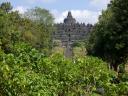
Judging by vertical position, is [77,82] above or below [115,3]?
below

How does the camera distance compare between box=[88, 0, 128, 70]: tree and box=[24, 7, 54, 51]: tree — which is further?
box=[24, 7, 54, 51]: tree

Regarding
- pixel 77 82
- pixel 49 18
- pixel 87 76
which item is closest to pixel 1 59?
pixel 77 82

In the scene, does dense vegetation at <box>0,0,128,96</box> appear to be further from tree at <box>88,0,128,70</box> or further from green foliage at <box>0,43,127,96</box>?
tree at <box>88,0,128,70</box>

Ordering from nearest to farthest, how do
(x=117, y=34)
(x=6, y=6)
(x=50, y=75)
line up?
(x=50, y=75), (x=117, y=34), (x=6, y=6)

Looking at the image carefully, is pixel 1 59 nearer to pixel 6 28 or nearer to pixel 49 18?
pixel 6 28

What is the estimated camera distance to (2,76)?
14250 mm

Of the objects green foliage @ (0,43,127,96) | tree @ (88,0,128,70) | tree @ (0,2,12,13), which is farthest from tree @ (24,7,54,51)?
green foliage @ (0,43,127,96)

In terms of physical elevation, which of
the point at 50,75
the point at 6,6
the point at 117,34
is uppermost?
the point at 6,6

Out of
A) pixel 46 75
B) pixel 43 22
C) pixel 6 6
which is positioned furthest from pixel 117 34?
pixel 43 22

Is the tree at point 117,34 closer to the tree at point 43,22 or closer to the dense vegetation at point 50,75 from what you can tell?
the dense vegetation at point 50,75

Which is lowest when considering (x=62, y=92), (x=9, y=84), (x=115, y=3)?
(x=62, y=92)

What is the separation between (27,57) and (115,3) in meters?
34.0

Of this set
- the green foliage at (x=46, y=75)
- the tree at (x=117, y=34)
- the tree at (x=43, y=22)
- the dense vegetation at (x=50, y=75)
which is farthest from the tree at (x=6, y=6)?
the green foliage at (x=46, y=75)

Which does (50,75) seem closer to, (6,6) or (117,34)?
(117,34)
